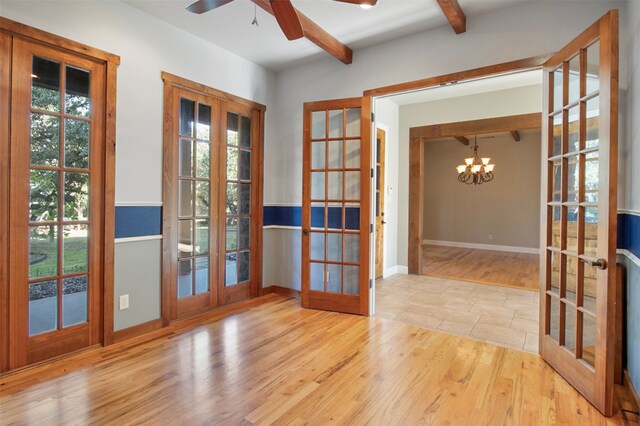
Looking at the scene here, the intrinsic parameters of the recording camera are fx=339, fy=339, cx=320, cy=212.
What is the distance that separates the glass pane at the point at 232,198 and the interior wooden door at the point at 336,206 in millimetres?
807

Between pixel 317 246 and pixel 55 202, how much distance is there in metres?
2.41

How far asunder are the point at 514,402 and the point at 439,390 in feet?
1.40

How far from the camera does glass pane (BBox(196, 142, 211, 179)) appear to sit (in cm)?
351

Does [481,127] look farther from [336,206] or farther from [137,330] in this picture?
[137,330]

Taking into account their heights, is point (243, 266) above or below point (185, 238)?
below

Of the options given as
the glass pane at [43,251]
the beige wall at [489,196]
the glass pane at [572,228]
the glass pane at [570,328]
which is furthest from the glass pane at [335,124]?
the beige wall at [489,196]

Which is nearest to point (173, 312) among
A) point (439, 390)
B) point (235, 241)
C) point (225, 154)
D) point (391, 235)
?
point (235, 241)

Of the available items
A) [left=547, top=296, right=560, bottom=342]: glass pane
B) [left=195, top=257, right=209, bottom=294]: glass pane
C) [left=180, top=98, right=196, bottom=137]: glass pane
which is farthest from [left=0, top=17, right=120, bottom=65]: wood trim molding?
[left=547, top=296, right=560, bottom=342]: glass pane

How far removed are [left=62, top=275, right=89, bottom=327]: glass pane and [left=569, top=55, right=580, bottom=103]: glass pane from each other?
3817 mm

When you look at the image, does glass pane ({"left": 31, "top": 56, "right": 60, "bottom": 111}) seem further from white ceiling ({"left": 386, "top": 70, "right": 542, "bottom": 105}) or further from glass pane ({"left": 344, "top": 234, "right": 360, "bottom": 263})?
white ceiling ({"left": 386, "top": 70, "right": 542, "bottom": 105})

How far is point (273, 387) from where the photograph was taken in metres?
2.17

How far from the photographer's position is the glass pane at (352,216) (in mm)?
3644

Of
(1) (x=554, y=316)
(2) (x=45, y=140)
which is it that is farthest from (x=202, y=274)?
(1) (x=554, y=316)

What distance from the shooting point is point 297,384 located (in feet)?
7.24
